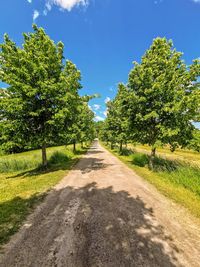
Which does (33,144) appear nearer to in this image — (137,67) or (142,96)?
(142,96)

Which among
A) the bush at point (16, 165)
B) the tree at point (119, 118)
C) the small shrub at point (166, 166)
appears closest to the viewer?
the small shrub at point (166, 166)

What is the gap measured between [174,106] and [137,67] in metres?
4.66

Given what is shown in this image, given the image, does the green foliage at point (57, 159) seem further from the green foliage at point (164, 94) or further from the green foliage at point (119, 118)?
the green foliage at point (164, 94)

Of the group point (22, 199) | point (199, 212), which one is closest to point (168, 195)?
point (199, 212)

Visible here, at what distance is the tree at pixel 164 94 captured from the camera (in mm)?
10922

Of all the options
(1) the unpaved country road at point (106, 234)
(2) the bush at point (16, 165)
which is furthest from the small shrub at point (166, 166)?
(2) the bush at point (16, 165)

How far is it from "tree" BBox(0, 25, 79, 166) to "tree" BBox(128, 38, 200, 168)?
560 centimetres

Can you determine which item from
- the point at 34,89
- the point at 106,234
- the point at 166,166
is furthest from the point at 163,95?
the point at 106,234

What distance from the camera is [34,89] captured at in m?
10.4

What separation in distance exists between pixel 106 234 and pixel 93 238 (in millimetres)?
395

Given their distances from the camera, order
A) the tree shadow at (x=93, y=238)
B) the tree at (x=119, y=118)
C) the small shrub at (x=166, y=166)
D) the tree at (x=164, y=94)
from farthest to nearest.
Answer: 1. the tree at (x=119, y=118)
2. the small shrub at (x=166, y=166)
3. the tree at (x=164, y=94)
4. the tree shadow at (x=93, y=238)

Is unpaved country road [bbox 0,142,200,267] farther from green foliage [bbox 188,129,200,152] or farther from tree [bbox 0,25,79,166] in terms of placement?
green foliage [bbox 188,129,200,152]

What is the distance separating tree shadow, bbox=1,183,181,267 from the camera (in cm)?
335

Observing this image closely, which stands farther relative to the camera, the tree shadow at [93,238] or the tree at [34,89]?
the tree at [34,89]
